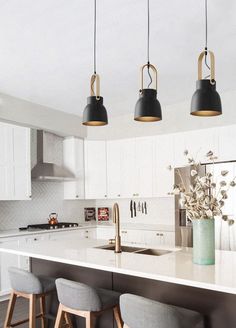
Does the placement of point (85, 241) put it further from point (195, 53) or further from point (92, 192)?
point (92, 192)

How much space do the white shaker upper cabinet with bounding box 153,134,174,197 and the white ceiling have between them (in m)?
0.92

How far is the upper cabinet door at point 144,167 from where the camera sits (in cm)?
584

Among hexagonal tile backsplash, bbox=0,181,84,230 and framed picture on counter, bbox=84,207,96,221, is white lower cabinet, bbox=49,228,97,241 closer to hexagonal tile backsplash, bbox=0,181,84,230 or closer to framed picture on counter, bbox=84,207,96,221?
hexagonal tile backsplash, bbox=0,181,84,230

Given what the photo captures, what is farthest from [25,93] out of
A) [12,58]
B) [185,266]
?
[185,266]

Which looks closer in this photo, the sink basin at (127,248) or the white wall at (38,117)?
the sink basin at (127,248)

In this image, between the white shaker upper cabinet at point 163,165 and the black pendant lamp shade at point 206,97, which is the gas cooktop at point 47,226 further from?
the black pendant lamp shade at point 206,97

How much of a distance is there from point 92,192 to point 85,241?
2.85 m

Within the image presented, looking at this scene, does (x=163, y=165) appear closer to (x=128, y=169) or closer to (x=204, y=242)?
(x=128, y=169)

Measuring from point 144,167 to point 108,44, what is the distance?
2849 millimetres

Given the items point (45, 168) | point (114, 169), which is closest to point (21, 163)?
point (45, 168)

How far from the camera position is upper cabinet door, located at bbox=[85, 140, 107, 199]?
252 inches

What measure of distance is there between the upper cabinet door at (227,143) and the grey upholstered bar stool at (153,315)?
319 centimetres

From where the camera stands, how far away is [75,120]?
21.0 feet

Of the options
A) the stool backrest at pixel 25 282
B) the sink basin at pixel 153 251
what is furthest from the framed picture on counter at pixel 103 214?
the stool backrest at pixel 25 282
